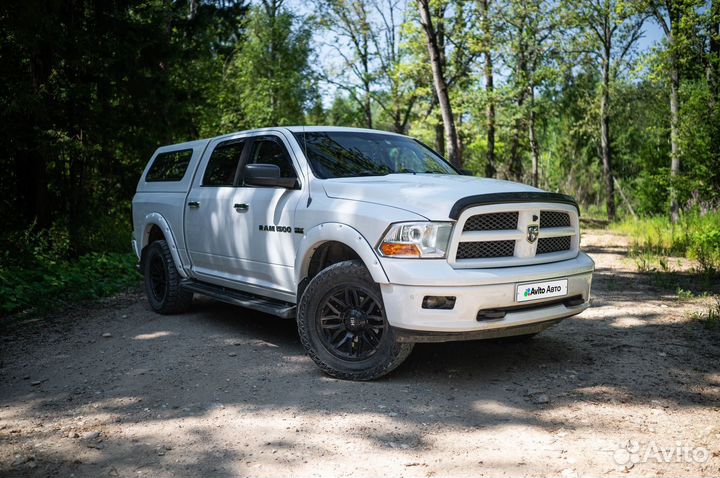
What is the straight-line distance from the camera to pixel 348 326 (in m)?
4.46

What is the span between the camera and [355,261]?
443 cm

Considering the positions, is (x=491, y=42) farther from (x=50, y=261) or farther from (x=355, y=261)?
(x=355, y=261)

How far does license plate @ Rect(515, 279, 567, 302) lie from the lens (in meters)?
4.15

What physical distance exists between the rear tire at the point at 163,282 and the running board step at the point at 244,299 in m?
0.25

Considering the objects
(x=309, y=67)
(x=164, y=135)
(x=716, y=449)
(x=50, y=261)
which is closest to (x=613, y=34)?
(x=309, y=67)

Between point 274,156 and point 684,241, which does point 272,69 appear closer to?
point 684,241

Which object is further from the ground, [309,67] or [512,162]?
[309,67]

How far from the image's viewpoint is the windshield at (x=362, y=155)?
515cm

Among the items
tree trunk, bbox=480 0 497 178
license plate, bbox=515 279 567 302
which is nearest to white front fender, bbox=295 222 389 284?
license plate, bbox=515 279 567 302

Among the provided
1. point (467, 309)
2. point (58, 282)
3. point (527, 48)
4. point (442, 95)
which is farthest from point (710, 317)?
point (527, 48)

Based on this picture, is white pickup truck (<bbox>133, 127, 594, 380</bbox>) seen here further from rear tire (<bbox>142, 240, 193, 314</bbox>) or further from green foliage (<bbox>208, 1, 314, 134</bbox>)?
green foliage (<bbox>208, 1, 314, 134</bbox>)

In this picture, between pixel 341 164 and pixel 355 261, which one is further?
pixel 341 164

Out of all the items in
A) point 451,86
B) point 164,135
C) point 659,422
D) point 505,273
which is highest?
point 451,86

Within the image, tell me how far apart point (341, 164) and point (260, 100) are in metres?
24.9
